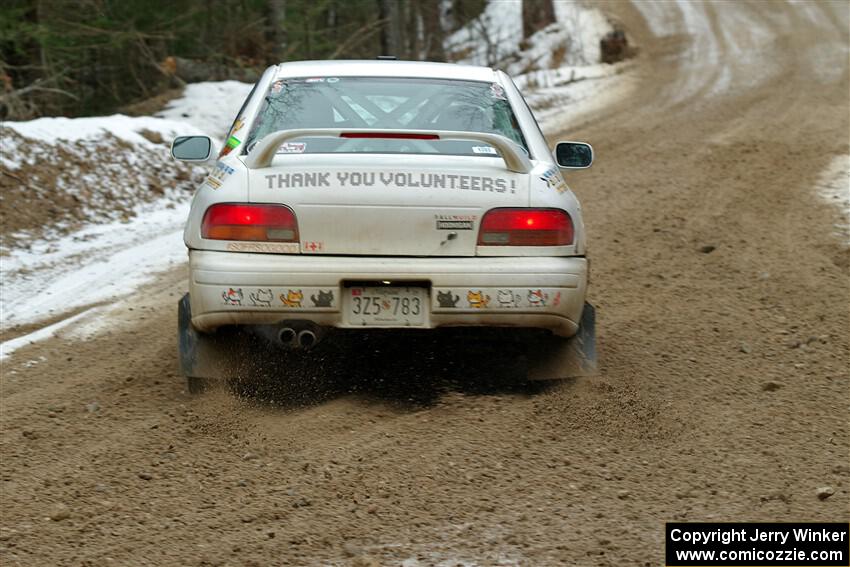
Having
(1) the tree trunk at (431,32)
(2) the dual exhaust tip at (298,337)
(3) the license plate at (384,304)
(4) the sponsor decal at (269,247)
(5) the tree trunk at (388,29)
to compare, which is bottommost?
(1) the tree trunk at (431,32)

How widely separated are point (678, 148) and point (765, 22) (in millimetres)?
14342

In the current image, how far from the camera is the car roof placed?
5.59m

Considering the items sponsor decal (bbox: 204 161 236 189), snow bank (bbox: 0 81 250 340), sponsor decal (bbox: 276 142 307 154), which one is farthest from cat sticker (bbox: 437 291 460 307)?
snow bank (bbox: 0 81 250 340)

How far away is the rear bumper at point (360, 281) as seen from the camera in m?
4.52

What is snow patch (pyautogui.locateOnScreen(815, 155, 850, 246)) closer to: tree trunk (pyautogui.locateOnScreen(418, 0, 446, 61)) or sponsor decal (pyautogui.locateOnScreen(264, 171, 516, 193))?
sponsor decal (pyautogui.locateOnScreen(264, 171, 516, 193))

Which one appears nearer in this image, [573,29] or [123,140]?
[123,140]

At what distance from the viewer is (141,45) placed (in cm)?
1574

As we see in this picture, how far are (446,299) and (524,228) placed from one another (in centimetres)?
46

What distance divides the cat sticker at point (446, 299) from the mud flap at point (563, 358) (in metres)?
0.73

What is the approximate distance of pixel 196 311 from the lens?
4.70 meters

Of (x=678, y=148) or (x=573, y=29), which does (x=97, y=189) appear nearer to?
(x=678, y=148)

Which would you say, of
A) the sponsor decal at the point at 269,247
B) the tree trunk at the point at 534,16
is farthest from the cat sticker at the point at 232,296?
the tree trunk at the point at 534,16

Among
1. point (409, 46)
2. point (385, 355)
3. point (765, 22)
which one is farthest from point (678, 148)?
point (409, 46)

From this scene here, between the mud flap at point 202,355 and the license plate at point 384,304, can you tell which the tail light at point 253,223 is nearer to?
the license plate at point 384,304
